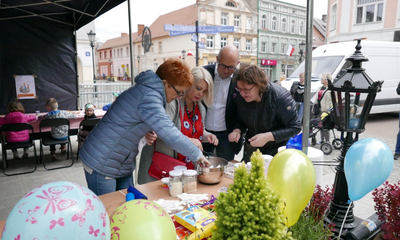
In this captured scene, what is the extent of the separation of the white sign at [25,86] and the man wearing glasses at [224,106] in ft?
16.5

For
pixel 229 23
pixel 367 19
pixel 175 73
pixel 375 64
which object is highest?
pixel 229 23

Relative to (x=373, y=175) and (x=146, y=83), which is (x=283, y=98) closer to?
(x=373, y=175)

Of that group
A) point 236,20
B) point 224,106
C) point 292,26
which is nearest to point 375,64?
point 224,106

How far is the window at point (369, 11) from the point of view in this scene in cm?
1540

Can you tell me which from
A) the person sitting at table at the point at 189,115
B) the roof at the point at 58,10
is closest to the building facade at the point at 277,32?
the roof at the point at 58,10

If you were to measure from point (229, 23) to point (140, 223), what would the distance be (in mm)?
28142

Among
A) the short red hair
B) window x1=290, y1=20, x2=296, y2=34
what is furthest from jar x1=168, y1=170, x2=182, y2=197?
window x1=290, y1=20, x2=296, y2=34

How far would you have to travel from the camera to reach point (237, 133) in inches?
88.3

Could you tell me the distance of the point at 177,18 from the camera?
31.5 metres

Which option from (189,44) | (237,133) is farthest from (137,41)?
(237,133)

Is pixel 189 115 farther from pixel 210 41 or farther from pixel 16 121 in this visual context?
pixel 210 41

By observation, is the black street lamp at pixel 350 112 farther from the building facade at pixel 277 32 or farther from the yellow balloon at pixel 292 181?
the building facade at pixel 277 32

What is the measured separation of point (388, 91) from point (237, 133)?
871 centimetres

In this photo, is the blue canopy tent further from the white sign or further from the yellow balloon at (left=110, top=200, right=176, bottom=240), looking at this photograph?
the yellow balloon at (left=110, top=200, right=176, bottom=240)
